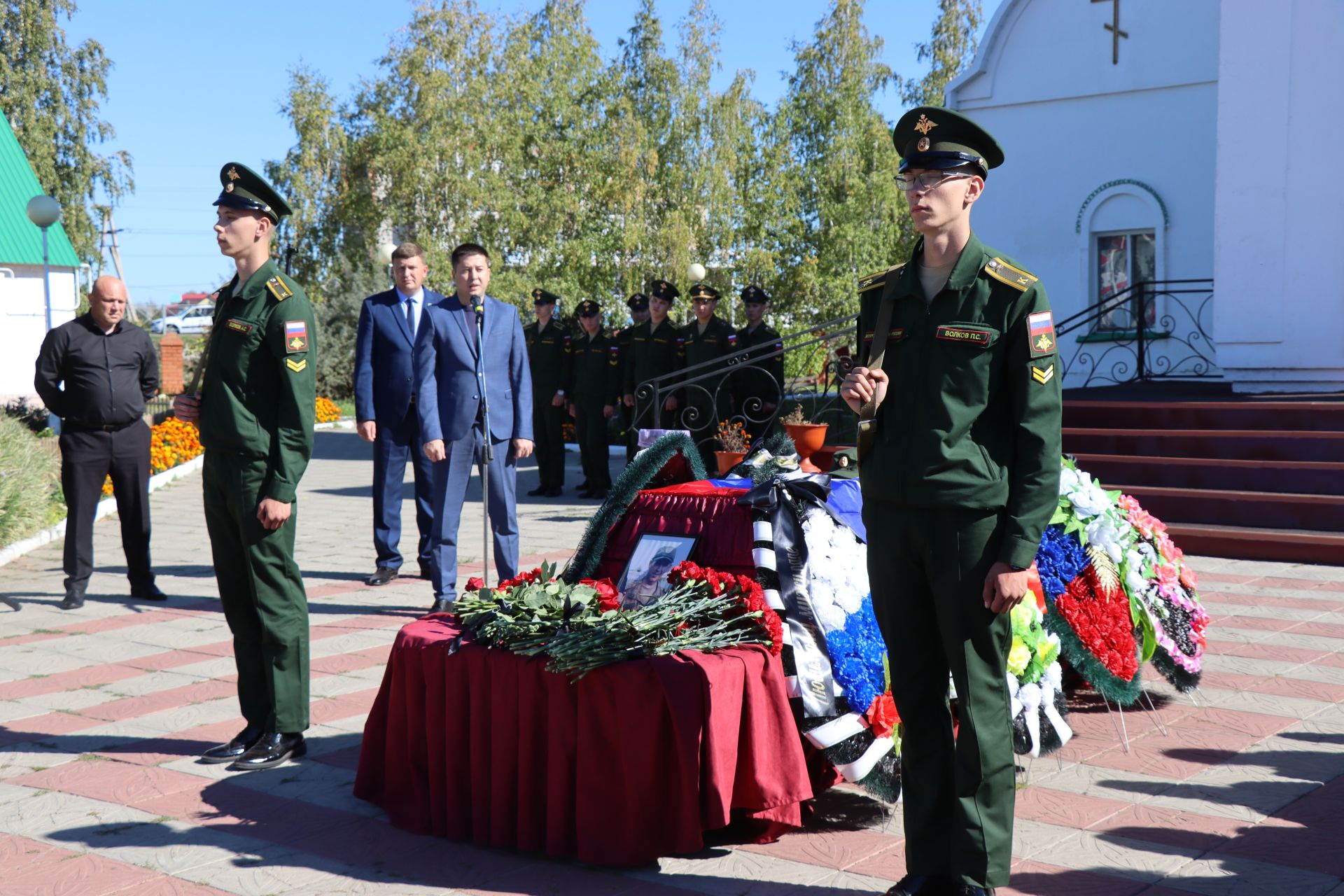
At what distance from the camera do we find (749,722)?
11.9ft

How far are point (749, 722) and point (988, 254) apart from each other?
1.47 m

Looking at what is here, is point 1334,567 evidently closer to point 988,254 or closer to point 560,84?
point 988,254

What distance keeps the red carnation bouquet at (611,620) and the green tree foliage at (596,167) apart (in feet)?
79.1

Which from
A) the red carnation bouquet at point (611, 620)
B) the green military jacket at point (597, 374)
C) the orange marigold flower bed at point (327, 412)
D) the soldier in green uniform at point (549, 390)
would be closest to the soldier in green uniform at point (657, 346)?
the green military jacket at point (597, 374)

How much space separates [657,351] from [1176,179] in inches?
254

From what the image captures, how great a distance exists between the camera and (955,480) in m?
2.95

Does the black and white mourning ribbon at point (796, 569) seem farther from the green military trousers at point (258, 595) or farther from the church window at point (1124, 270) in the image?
the church window at point (1124, 270)

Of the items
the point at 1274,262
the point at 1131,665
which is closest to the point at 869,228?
the point at 1274,262

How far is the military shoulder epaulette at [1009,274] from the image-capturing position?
2975mm

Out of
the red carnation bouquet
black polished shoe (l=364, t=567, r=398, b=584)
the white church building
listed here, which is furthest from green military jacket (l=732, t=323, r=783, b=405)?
the red carnation bouquet

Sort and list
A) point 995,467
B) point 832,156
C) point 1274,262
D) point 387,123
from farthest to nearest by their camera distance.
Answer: point 832,156
point 387,123
point 1274,262
point 995,467

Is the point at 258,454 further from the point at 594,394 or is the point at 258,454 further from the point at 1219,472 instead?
the point at 594,394

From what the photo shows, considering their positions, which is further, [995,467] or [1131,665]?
[1131,665]

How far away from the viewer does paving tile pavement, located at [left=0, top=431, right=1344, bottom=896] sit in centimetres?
344
